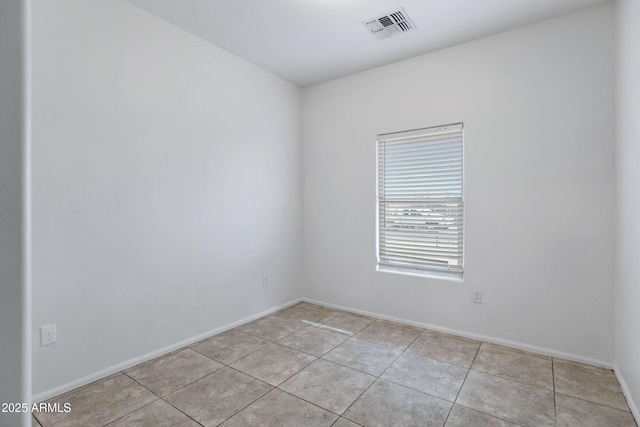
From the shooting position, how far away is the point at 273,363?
2.53m

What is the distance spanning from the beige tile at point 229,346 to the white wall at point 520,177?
1.31 m

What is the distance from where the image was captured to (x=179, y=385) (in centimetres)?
222

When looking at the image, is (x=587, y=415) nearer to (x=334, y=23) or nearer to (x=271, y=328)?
(x=271, y=328)

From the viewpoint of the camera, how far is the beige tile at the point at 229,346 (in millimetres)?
2652

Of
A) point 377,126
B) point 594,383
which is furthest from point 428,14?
point 594,383

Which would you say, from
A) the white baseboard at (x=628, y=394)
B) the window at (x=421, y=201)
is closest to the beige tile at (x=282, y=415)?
the white baseboard at (x=628, y=394)

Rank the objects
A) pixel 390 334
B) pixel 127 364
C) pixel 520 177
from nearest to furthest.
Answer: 1. pixel 127 364
2. pixel 520 177
3. pixel 390 334

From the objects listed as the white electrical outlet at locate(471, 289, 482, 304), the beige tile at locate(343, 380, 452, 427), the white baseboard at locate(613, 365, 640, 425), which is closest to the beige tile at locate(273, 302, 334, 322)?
the beige tile at locate(343, 380, 452, 427)

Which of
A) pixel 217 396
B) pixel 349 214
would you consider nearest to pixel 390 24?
pixel 349 214

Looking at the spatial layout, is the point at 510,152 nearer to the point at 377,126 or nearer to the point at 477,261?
the point at 477,261

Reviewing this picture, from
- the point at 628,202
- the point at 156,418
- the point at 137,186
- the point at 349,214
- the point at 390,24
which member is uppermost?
the point at 390,24

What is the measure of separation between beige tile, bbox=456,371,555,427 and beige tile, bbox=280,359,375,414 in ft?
2.17

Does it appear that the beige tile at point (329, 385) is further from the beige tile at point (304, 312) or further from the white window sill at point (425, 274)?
the white window sill at point (425, 274)
